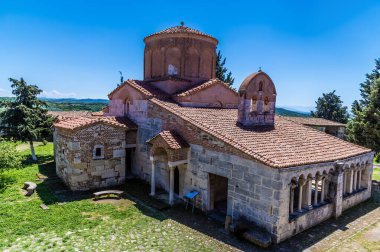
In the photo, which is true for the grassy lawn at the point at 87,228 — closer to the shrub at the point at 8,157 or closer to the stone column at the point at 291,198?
the shrub at the point at 8,157

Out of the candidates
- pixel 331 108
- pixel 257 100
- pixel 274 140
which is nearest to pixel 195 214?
pixel 274 140

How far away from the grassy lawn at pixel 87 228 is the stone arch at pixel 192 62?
9.75 meters

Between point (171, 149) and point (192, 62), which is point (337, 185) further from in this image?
point (192, 62)

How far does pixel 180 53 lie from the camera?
60.5ft

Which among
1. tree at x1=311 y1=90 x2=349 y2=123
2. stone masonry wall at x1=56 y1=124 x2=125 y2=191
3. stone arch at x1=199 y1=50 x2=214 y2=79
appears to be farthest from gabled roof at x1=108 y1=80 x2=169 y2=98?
tree at x1=311 y1=90 x2=349 y2=123

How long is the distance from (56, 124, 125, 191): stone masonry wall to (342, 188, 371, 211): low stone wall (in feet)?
39.6

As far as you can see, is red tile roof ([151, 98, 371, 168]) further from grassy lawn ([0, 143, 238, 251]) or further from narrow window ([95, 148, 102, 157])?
narrow window ([95, 148, 102, 157])

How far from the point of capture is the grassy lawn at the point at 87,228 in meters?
9.23

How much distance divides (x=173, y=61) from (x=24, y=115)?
1249cm

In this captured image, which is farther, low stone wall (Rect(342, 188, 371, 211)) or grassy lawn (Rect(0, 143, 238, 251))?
low stone wall (Rect(342, 188, 371, 211))

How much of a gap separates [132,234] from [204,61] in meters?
13.0

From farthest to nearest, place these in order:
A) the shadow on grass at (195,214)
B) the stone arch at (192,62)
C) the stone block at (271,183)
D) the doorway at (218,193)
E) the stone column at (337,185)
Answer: the stone arch at (192,62), the doorway at (218,193), the stone column at (337,185), the shadow on grass at (195,214), the stone block at (271,183)

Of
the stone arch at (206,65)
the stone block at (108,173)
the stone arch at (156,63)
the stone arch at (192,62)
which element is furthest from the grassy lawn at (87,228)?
the stone arch at (206,65)

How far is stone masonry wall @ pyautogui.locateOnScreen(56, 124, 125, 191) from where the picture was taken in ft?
47.4
